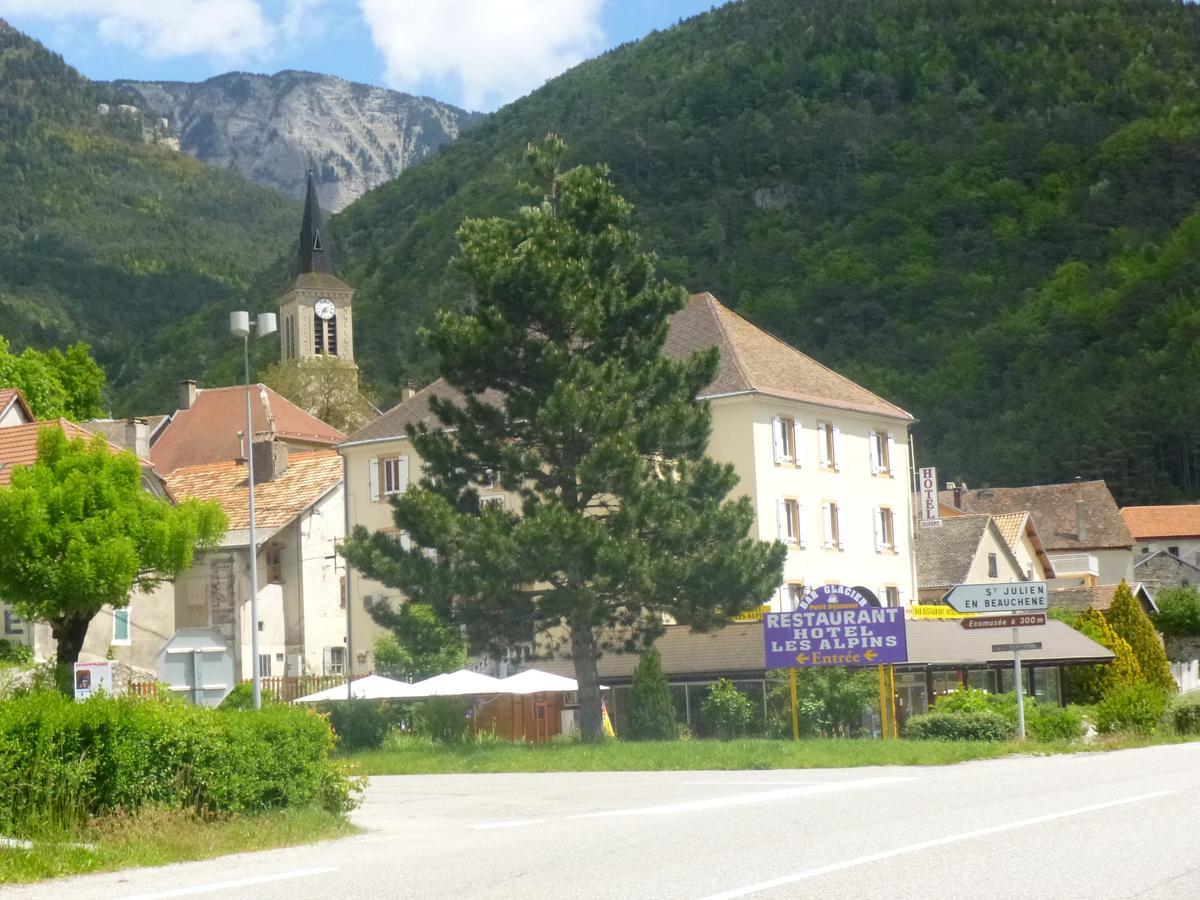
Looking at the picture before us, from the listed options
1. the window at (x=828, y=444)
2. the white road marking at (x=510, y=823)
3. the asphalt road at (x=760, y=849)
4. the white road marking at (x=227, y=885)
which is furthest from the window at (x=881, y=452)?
the white road marking at (x=227, y=885)

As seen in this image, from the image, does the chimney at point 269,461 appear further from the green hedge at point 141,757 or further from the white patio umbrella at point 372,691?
the green hedge at point 141,757

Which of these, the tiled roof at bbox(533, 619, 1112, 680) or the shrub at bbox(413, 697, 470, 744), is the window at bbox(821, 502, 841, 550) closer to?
the tiled roof at bbox(533, 619, 1112, 680)

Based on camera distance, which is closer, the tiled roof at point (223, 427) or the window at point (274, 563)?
the window at point (274, 563)

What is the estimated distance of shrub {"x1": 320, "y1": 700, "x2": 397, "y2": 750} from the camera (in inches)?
1559

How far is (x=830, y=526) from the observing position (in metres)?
54.6

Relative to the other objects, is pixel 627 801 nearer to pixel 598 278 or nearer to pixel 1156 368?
pixel 598 278

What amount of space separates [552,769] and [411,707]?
36.1ft

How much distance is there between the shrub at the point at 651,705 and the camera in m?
39.6

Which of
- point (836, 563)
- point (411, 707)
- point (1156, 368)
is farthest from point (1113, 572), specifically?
point (411, 707)

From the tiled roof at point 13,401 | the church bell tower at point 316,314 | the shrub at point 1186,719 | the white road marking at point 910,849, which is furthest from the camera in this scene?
the church bell tower at point 316,314

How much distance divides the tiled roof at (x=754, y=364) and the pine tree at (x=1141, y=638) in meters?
10.7

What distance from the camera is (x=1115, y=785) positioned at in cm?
2062

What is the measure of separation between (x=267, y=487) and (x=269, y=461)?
1.43 metres

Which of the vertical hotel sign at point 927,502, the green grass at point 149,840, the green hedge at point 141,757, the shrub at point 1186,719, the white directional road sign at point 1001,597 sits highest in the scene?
the vertical hotel sign at point 927,502
